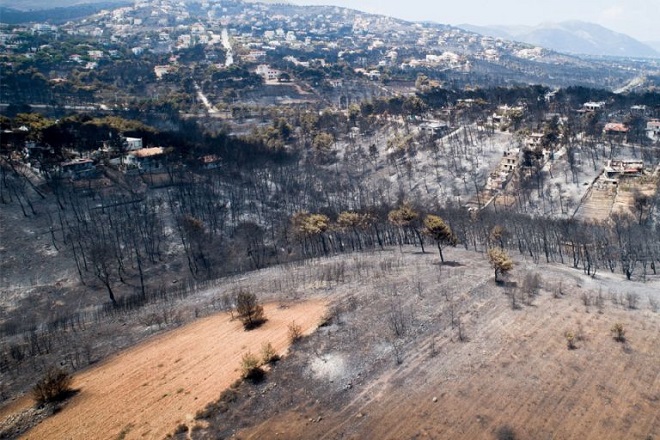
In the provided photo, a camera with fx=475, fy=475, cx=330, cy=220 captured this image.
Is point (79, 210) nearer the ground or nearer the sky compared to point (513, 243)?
nearer the sky

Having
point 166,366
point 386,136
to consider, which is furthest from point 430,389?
point 386,136

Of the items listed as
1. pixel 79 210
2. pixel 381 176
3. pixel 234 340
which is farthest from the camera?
pixel 381 176

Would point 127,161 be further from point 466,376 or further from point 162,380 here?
point 466,376

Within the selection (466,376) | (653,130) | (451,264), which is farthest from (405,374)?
(653,130)

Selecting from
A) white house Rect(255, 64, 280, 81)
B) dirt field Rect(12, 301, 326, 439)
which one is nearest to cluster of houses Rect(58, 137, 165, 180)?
dirt field Rect(12, 301, 326, 439)

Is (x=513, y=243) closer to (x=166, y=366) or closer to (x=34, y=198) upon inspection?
(x=166, y=366)

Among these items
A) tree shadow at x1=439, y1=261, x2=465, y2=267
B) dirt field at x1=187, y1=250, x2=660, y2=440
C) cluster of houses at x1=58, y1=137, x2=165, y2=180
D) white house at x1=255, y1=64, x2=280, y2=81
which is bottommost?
tree shadow at x1=439, y1=261, x2=465, y2=267

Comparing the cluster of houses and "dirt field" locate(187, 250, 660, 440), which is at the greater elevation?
the cluster of houses

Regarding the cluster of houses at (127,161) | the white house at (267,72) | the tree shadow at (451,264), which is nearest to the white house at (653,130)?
the tree shadow at (451,264)

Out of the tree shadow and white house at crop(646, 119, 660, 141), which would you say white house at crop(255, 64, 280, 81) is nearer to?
white house at crop(646, 119, 660, 141)
